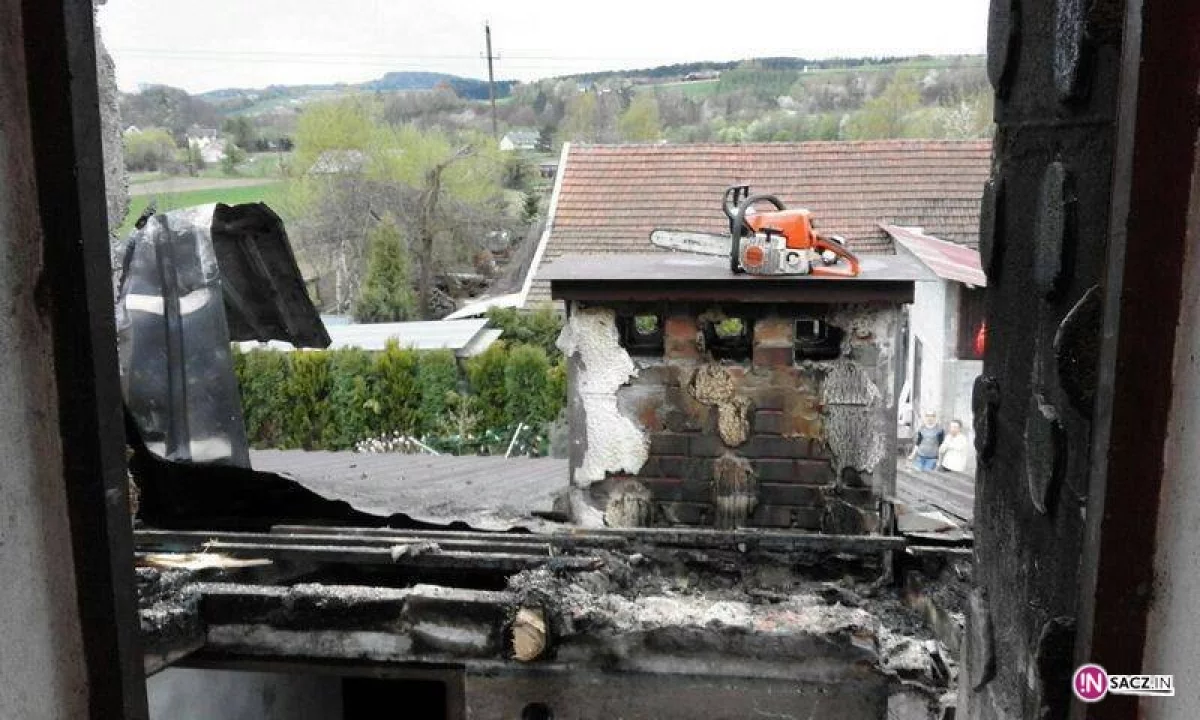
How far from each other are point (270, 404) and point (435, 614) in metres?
12.4

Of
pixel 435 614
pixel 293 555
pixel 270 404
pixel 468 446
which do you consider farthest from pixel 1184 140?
pixel 270 404

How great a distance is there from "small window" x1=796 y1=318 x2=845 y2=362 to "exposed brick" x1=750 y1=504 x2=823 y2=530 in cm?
63

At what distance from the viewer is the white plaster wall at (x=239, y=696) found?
285 cm

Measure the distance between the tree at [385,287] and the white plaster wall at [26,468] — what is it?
20.0m

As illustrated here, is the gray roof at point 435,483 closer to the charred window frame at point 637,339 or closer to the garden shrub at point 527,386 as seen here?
the charred window frame at point 637,339

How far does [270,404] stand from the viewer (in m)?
13.9

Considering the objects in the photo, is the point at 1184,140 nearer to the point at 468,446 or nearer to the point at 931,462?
the point at 931,462

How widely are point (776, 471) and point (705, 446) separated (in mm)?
314

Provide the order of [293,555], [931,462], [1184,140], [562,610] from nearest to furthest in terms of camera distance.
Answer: [1184,140], [562,610], [293,555], [931,462]

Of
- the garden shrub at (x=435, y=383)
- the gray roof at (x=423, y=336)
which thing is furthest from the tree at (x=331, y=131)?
the garden shrub at (x=435, y=383)

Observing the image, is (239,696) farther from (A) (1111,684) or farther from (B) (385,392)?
(B) (385,392)

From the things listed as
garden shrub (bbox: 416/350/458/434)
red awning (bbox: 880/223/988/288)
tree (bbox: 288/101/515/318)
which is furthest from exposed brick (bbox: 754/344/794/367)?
tree (bbox: 288/101/515/318)

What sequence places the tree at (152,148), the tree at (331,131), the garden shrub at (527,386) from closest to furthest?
the garden shrub at (527,386) → the tree at (331,131) → the tree at (152,148)

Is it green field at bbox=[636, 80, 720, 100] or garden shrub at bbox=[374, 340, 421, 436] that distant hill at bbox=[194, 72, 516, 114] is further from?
garden shrub at bbox=[374, 340, 421, 436]
